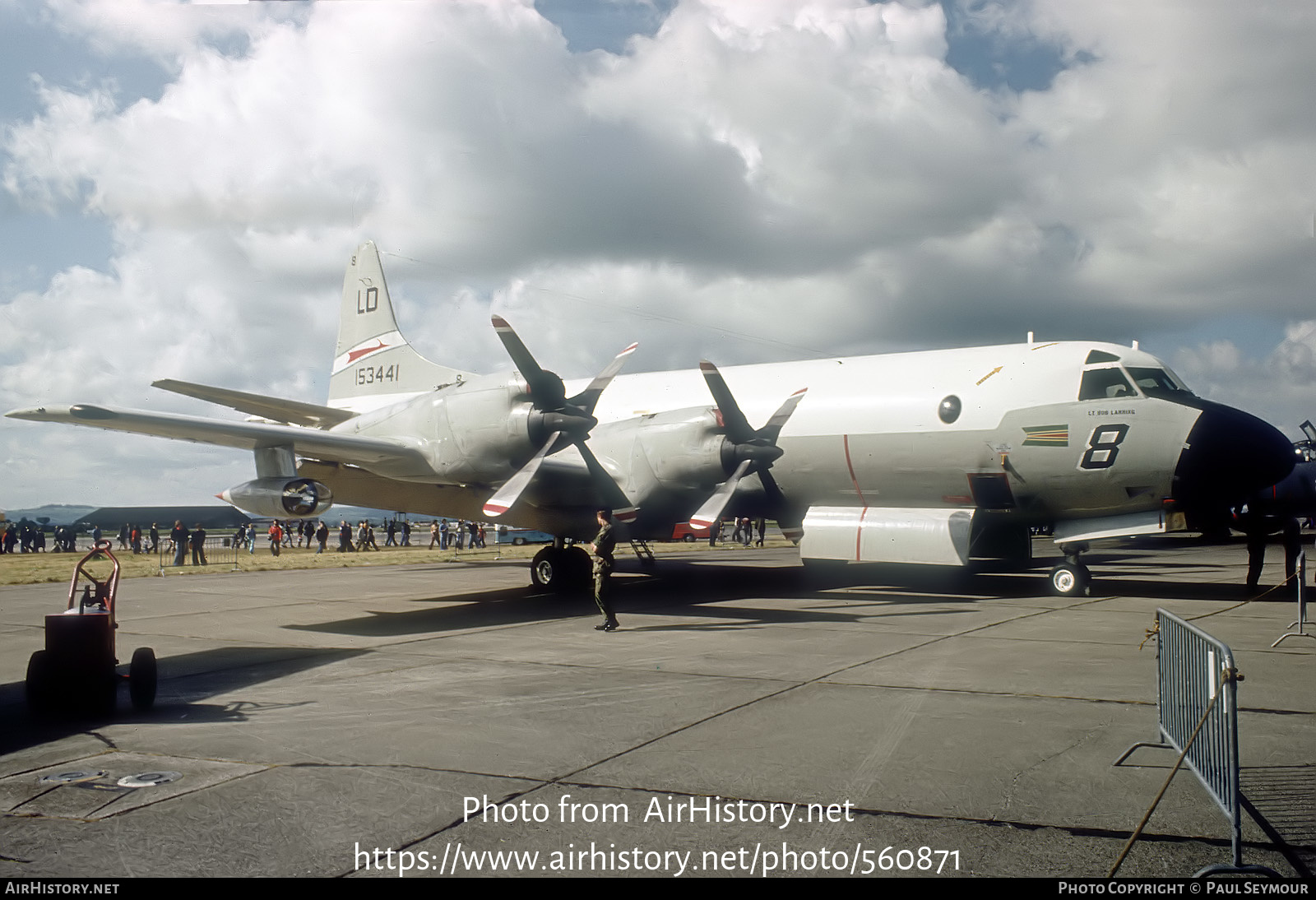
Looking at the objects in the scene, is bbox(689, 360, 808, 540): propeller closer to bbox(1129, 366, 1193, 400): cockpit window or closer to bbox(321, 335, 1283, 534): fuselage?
bbox(321, 335, 1283, 534): fuselage

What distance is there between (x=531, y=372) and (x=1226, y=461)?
10371 millimetres

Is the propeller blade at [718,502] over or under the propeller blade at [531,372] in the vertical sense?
under

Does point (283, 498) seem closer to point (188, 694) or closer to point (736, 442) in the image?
point (188, 694)

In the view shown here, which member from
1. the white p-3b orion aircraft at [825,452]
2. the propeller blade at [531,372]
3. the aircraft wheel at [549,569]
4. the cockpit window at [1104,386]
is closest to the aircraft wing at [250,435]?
the white p-3b orion aircraft at [825,452]

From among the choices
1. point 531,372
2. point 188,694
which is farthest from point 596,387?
point 188,694

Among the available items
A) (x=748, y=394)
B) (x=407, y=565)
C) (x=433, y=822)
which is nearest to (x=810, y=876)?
(x=433, y=822)

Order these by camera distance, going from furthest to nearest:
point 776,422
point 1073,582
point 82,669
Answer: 1. point 1073,582
2. point 776,422
3. point 82,669

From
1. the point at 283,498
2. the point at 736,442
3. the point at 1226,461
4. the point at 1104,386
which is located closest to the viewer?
the point at 283,498

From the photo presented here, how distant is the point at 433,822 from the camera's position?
4801 millimetres

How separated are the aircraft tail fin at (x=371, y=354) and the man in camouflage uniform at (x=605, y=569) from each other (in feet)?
27.0

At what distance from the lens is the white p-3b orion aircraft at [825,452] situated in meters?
13.8

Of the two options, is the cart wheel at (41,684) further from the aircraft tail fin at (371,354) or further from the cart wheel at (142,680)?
the aircraft tail fin at (371,354)

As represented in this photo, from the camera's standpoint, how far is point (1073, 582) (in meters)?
15.7

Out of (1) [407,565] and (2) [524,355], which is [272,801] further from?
(1) [407,565]
